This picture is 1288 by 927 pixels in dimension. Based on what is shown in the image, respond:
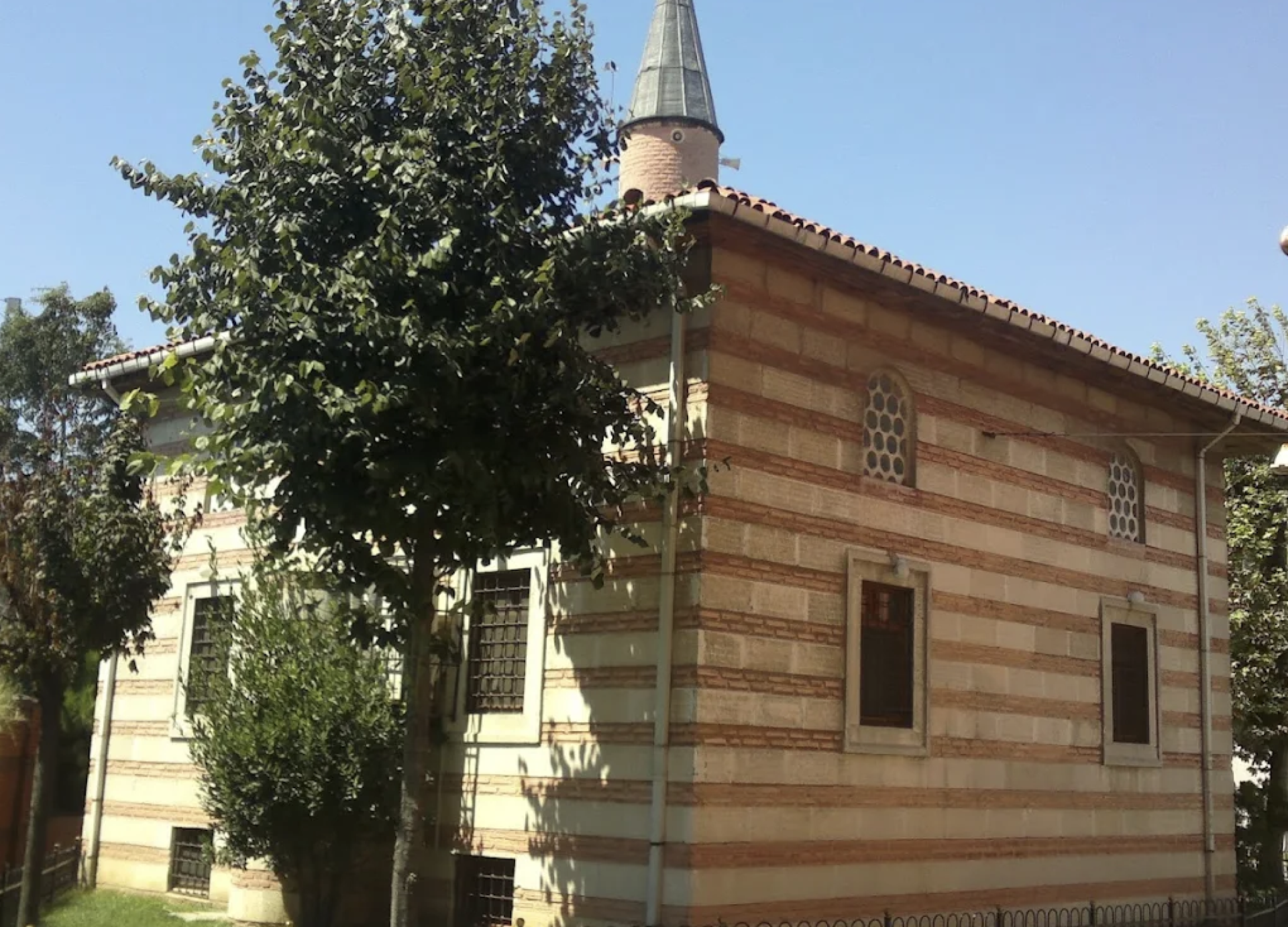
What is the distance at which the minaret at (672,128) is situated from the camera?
26234 millimetres

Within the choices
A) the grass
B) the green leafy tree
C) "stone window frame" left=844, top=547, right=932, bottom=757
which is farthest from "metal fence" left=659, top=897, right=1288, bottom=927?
the green leafy tree

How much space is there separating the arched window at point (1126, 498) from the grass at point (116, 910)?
10421 mm

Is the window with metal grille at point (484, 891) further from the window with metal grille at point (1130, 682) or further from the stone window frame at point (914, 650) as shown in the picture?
the window with metal grille at point (1130, 682)

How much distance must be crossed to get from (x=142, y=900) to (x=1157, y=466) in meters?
12.4

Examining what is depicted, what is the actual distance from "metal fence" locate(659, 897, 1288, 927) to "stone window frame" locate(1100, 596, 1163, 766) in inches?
60.8

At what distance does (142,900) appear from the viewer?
50.9ft

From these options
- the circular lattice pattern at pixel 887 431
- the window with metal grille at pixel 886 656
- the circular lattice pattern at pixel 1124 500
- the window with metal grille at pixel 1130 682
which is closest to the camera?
the window with metal grille at pixel 886 656

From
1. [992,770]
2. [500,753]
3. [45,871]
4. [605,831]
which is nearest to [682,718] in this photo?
[605,831]

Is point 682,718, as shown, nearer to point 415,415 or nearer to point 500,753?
point 500,753

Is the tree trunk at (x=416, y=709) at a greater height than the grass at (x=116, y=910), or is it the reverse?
the tree trunk at (x=416, y=709)

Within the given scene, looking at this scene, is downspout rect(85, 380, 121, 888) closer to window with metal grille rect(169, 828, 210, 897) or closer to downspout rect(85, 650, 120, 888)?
downspout rect(85, 650, 120, 888)

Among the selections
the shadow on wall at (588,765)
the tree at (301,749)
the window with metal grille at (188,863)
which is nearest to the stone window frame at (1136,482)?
the shadow on wall at (588,765)

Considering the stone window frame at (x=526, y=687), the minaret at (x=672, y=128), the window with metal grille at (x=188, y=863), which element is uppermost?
the minaret at (x=672, y=128)

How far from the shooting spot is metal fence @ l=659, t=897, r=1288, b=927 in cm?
1181
